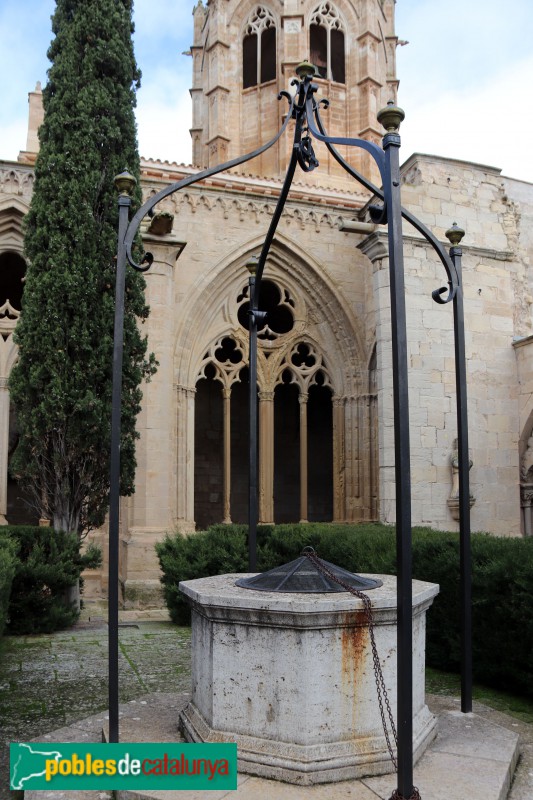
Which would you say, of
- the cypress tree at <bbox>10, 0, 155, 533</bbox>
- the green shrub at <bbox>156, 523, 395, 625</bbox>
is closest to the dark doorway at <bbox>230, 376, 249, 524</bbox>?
the cypress tree at <bbox>10, 0, 155, 533</bbox>

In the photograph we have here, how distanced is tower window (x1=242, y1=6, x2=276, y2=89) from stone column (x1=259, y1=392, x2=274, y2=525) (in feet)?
33.6

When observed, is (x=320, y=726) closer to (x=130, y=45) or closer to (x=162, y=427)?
(x=162, y=427)

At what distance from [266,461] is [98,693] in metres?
7.28

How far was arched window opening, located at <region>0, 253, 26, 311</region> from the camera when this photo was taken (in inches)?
509

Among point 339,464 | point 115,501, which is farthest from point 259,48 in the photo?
point 115,501

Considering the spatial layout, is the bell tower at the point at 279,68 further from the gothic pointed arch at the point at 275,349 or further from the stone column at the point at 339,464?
the stone column at the point at 339,464

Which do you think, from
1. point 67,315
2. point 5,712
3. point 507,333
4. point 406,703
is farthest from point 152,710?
point 507,333

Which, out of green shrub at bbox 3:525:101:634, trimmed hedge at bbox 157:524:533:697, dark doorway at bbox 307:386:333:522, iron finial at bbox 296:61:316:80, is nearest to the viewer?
iron finial at bbox 296:61:316:80

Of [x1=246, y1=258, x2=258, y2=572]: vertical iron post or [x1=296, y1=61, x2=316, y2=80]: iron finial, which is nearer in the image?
[x1=296, y1=61, x2=316, y2=80]: iron finial

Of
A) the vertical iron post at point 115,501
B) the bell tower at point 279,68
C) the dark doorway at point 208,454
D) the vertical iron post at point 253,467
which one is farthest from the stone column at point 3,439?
the bell tower at point 279,68

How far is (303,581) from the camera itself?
3.67 meters

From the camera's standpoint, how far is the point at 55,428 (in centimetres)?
844

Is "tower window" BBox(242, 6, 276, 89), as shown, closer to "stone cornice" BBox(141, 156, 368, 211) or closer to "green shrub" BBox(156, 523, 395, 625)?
"stone cornice" BBox(141, 156, 368, 211)

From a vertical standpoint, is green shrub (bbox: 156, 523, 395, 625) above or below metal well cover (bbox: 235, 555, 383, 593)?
below
